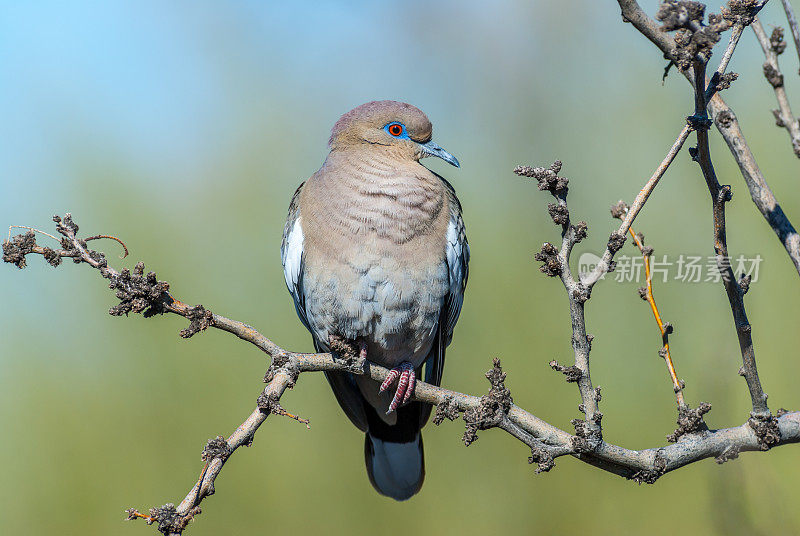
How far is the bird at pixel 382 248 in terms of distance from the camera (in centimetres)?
341

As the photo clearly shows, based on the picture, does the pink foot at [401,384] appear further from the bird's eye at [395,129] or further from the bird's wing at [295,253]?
the bird's eye at [395,129]

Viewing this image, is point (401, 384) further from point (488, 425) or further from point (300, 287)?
→ point (488, 425)

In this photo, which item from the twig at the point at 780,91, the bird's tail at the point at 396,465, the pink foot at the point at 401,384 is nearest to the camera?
the twig at the point at 780,91

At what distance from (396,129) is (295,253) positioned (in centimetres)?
93

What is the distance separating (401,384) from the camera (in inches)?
138

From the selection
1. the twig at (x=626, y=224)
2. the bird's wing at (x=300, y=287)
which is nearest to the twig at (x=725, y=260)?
the twig at (x=626, y=224)

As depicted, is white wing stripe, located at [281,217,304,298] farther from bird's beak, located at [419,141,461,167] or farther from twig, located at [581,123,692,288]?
twig, located at [581,123,692,288]

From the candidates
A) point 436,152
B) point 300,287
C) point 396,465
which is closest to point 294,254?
point 300,287

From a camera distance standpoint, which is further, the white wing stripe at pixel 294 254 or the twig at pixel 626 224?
the white wing stripe at pixel 294 254

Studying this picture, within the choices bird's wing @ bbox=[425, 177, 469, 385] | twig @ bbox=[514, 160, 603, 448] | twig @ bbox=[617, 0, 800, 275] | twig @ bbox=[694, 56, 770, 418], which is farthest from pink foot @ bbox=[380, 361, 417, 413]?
twig @ bbox=[617, 0, 800, 275]

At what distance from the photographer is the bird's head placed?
3902mm

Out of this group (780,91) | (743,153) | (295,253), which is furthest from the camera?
(295,253)

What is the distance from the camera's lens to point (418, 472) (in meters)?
4.36

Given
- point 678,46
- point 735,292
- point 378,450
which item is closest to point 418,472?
point 378,450
